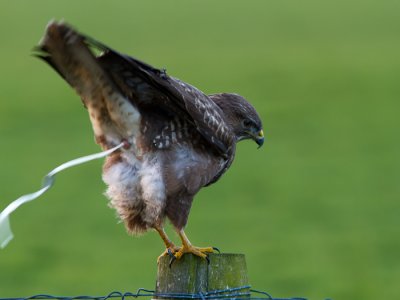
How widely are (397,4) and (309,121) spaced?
50.7ft

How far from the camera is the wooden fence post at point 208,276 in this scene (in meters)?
4.91

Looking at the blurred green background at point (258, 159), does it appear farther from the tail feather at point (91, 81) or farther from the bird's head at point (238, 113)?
the tail feather at point (91, 81)

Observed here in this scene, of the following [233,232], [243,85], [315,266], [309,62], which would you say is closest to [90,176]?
[233,232]

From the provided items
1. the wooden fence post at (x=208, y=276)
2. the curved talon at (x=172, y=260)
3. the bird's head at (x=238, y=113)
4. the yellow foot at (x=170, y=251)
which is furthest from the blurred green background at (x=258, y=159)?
the wooden fence post at (x=208, y=276)

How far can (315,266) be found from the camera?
13.6 metres

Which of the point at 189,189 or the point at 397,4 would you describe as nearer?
the point at 189,189

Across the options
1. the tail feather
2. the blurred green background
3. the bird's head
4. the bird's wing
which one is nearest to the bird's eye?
the bird's head

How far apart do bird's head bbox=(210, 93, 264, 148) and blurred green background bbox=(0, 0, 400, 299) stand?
5856 mm

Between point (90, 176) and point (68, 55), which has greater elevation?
point (90, 176)

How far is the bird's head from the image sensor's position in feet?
21.0

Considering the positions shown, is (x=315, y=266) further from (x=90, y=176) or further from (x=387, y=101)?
(x=387, y=101)

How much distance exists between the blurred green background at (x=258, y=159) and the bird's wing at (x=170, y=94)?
20.8 ft

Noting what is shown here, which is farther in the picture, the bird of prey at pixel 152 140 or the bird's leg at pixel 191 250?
the bird of prey at pixel 152 140

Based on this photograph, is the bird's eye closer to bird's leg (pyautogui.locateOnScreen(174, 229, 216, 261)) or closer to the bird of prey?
the bird of prey
